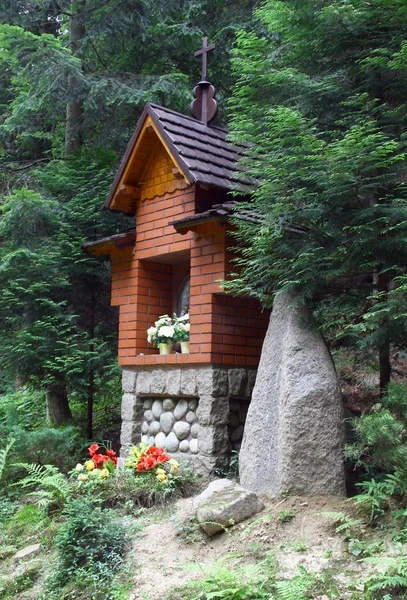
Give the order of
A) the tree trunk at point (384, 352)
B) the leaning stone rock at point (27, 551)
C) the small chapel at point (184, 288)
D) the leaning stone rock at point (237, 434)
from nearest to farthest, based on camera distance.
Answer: the tree trunk at point (384, 352), the leaning stone rock at point (27, 551), the small chapel at point (184, 288), the leaning stone rock at point (237, 434)

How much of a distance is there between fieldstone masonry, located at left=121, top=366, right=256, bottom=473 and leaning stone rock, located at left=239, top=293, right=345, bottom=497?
0.96 metres

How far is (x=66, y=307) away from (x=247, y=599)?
22.2 feet

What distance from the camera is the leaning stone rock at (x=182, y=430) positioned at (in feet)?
24.9

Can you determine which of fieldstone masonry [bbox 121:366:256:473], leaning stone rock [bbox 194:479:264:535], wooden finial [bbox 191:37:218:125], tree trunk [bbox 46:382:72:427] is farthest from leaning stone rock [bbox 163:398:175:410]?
wooden finial [bbox 191:37:218:125]

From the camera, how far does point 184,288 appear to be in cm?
870

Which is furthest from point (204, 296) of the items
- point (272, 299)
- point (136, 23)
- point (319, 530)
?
point (136, 23)

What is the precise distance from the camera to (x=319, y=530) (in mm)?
5059

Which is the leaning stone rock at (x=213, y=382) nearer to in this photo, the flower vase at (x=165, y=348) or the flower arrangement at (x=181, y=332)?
the flower arrangement at (x=181, y=332)

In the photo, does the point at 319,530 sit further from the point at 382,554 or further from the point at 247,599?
the point at 247,599

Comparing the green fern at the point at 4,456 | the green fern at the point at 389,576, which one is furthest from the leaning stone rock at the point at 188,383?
the green fern at the point at 389,576

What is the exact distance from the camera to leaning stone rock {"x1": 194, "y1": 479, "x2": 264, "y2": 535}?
5.46 m

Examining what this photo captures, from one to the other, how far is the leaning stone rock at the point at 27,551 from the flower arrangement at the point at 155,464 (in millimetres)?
1226

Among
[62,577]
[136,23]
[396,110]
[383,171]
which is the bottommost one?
[62,577]

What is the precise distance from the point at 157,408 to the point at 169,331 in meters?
1.10
